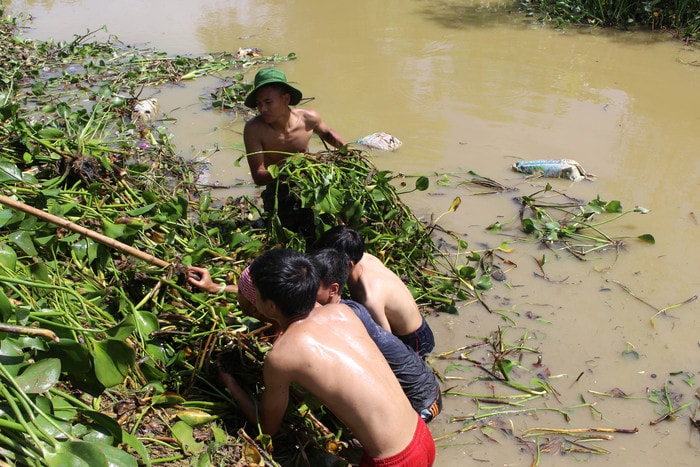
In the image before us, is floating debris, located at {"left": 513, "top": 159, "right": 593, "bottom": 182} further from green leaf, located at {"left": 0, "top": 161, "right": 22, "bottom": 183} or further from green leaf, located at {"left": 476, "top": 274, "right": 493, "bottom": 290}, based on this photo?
green leaf, located at {"left": 0, "top": 161, "right": 22, "bottom": 183}

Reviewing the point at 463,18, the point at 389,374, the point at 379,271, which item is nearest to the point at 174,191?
the point at 379,271

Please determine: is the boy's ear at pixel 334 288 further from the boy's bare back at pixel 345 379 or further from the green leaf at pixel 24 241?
the green leaf at pixel 24 241

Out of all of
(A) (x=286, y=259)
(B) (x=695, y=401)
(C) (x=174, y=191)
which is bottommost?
(B) (x=695, y=401)

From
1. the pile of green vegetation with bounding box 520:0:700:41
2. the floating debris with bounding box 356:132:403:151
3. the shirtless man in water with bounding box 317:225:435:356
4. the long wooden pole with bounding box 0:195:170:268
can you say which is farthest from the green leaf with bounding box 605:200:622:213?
the pile of green vegetation with bounding box 520:0:700:41

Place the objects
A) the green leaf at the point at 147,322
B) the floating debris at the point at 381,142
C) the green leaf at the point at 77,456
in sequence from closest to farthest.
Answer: the green leaf at the point at 77,456
the green leaf at the point at 147,322
the floating debris at the point at 381,142

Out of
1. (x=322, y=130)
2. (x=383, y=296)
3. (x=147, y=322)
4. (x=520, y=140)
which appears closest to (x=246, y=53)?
(x=520, y=140)

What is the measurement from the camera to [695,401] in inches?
112

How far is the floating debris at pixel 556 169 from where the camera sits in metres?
4.75

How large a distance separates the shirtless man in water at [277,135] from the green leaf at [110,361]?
5.31 ft

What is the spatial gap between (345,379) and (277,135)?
2.05 metres

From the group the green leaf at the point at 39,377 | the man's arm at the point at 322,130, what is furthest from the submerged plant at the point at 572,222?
the green leaf at the point at 39,377

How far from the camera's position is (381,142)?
17.3ft

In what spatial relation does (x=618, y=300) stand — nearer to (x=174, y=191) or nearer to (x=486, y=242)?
(x=486, y=242)

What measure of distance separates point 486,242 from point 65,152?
263cm
